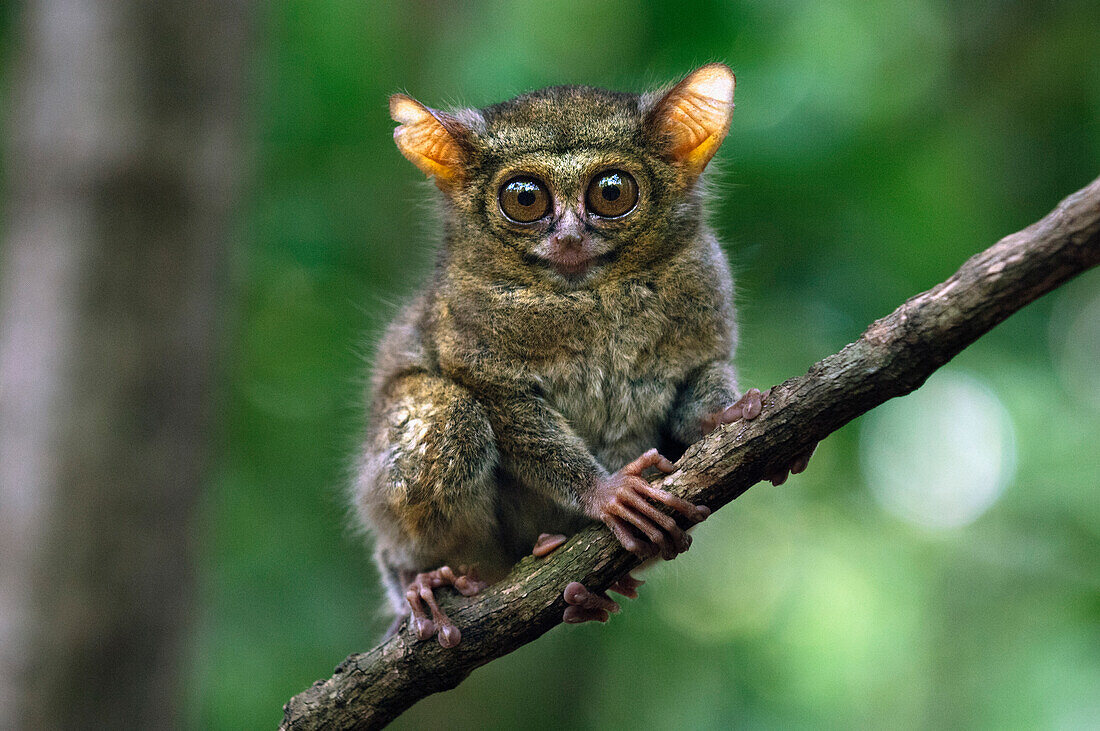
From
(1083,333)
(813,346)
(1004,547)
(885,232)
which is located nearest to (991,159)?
(885,232)

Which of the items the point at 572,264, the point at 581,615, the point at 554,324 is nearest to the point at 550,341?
the point at 554,324

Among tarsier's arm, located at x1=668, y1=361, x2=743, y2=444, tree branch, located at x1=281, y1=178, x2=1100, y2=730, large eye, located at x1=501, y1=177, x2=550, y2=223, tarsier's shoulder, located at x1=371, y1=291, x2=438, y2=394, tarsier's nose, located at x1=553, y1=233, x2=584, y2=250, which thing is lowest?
tree branch, located at x1=281, y1=178, x2=1100, y2=730

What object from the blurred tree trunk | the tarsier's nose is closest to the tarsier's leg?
the tarsier's nose

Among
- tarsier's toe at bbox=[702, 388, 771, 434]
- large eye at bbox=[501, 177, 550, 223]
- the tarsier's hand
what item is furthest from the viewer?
large eye at bbox=[501, 177, 550, 223]

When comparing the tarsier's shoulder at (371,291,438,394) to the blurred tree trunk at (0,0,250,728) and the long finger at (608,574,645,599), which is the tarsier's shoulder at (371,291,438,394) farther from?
the blurred tree trunk at (0,0,250,728)

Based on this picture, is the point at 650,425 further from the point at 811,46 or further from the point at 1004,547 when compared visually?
the point at 1004,547

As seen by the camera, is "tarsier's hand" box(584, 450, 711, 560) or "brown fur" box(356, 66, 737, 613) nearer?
"tarsier's hand" box(584, 450, 711, 560)

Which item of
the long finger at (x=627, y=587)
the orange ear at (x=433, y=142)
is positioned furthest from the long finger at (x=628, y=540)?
the orange ear at (x=433, y=142)
